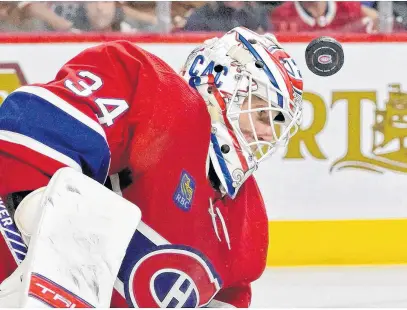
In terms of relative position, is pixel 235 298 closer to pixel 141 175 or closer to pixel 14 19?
pixel 141 175

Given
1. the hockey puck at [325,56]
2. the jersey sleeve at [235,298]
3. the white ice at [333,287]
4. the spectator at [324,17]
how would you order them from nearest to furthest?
the jersey sleeve at [235,298], the hockey puck at [325,56], the white ice at [333,287], the spectator at [324,17]

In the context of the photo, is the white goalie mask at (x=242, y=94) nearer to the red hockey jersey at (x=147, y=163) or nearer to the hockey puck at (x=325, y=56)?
the red hockey jersey at (x=147, y=163)

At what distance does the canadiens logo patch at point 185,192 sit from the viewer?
195cm

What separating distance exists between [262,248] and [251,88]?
41 centimetres

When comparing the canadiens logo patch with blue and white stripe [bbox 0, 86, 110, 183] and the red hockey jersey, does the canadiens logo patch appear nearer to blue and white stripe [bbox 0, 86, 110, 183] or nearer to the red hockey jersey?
the red hockey jersey

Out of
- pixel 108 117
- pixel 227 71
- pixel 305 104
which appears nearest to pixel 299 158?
pixel 305 104

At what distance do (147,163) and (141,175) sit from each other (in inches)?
1.8

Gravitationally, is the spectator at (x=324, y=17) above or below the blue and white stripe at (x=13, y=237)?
below

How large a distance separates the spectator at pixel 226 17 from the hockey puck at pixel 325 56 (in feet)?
3.26

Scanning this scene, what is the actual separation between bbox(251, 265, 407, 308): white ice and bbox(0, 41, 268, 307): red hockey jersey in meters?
0.95

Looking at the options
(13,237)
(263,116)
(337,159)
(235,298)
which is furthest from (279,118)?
(337,159)

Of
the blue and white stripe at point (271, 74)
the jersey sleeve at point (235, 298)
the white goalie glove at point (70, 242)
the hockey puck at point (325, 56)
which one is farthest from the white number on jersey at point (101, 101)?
the hockey puck at point (325, 56)

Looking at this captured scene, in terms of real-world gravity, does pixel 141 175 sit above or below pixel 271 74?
below

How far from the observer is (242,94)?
78.2 inches
